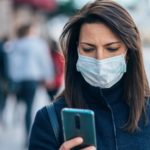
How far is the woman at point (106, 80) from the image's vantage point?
3.89 metres

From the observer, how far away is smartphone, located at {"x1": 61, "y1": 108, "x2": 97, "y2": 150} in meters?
3.73

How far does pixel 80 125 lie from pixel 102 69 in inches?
14.5

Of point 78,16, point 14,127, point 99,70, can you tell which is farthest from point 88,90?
point 14,127

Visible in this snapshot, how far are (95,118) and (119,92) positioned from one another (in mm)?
177

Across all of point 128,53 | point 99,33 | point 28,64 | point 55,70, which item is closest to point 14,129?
point 55,70

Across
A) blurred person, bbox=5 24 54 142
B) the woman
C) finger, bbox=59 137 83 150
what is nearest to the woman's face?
the woman

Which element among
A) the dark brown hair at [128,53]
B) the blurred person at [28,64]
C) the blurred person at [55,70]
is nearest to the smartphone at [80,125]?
the dark brown hair at [128,53]

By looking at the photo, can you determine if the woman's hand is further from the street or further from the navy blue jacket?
the street

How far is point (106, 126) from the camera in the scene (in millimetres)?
3938

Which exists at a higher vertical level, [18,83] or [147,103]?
[147,103]

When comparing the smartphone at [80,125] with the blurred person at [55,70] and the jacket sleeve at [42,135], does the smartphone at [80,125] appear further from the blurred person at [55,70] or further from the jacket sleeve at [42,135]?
the blurred person at [55,70]

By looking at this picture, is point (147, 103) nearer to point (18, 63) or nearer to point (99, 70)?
point (99, 70)

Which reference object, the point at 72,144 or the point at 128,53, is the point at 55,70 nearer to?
the point at 128,53

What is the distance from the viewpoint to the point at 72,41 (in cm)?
404
